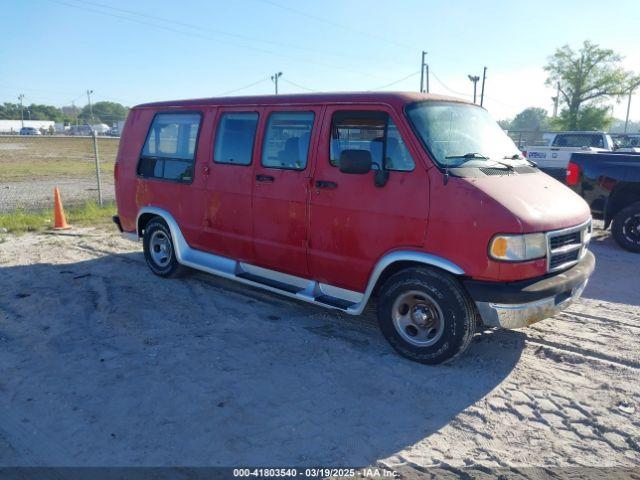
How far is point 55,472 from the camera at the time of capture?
293cm

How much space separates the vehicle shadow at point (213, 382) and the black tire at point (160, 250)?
25.4 inches

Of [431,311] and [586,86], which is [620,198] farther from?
[586,86]

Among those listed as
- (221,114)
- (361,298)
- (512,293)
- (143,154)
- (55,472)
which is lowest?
(55,472)

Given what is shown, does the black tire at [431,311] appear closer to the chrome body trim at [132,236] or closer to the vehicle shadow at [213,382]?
the vehicle shadow at [213,382]

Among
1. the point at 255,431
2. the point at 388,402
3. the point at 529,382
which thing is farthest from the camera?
the point at 529,382

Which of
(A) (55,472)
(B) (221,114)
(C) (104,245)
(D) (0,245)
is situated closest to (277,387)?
(A) (55,472)

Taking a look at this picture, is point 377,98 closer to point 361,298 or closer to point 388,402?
point 361,298

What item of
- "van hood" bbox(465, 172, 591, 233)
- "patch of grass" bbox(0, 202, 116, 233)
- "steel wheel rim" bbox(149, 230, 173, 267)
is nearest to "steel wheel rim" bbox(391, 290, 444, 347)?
"van hood" bbox(465, 172, 591, 233)

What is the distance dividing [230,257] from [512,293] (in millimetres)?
3171

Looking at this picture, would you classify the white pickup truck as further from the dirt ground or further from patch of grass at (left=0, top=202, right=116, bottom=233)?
patch of grass at (left=0, top=202, right=116, bottom=233)

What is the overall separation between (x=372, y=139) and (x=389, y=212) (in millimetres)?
694

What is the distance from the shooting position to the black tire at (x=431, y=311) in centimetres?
397

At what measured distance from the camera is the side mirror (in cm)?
417

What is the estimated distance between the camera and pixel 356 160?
13.7ft
